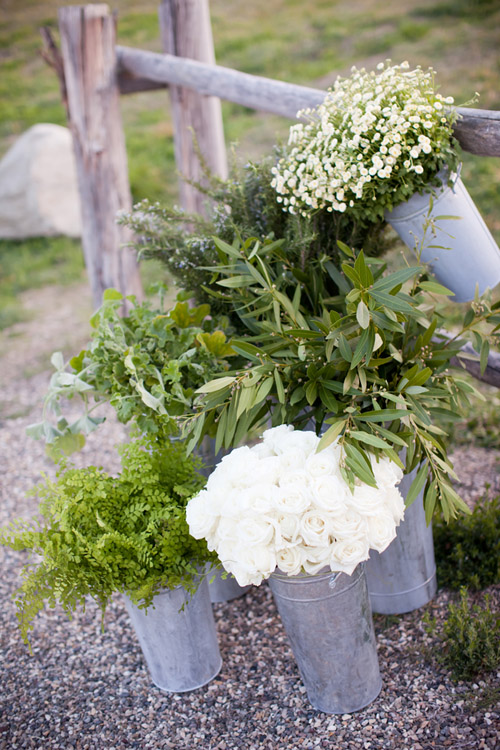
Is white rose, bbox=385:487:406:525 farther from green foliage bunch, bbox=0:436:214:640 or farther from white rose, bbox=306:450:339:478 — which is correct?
green foliage bunch, bbox=0:436:214:640

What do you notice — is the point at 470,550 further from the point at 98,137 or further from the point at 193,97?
the point at 98,137

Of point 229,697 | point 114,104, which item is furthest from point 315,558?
point 114,104

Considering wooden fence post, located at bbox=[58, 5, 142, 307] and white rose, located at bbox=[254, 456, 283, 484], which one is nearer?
white rose, located at bbox=[254, 456, 283, 484]

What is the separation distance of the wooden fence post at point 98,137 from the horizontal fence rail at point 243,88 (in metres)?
0.15

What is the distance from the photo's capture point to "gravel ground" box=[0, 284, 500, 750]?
1777 mm

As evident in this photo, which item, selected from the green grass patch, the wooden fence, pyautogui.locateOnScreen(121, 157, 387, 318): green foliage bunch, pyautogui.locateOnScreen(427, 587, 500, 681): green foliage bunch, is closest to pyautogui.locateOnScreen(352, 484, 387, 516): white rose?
pyautogui.locateOnScreen(427, 587, 500, 681): green foliage bunch

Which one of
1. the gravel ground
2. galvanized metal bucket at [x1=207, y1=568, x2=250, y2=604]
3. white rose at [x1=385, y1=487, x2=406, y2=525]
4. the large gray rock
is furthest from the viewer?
the large gray rock

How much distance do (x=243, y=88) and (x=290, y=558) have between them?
2084 millimetres

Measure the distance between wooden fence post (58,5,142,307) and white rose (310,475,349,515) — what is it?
2.47m

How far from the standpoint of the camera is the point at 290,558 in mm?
1496

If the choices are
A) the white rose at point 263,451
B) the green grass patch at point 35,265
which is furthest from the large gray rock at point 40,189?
the white rose at point 263,451

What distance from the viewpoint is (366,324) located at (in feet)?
5.04

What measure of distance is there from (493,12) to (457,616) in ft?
26.2

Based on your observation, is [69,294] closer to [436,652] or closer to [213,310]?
[213,310]
